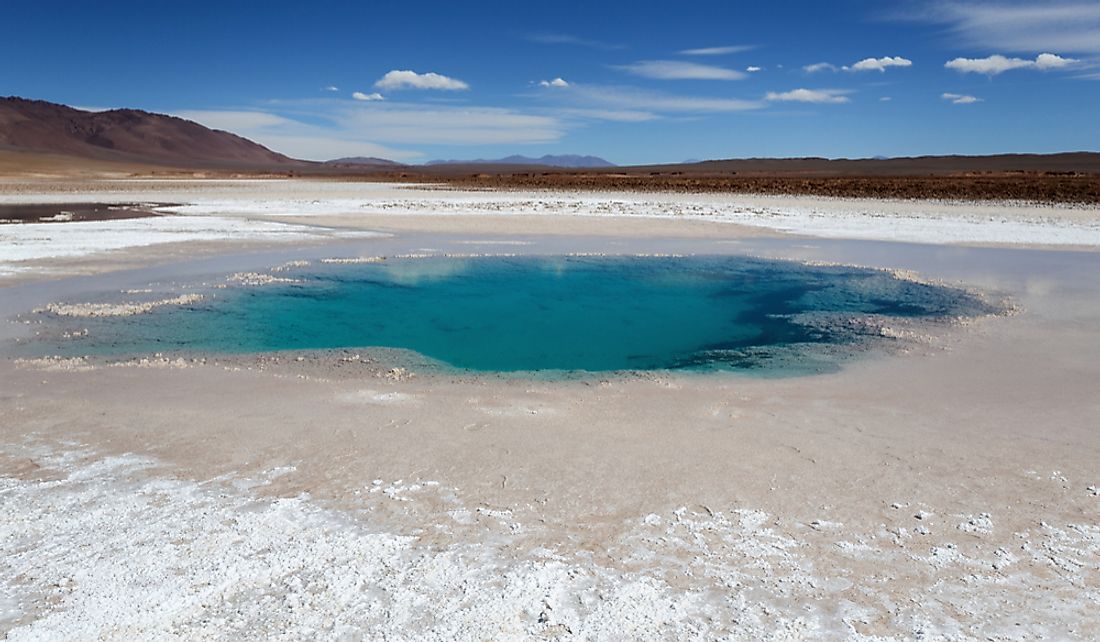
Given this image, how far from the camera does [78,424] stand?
534 cm

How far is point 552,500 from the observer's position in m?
4.22

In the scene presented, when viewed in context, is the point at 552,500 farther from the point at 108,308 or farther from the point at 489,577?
the point at 108,308

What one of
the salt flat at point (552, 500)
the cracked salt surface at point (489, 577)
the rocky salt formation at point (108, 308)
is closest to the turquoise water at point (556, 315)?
the rocky salt formation at point (108, 308)

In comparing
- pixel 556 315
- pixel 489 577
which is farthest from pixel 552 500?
pixel 556 315

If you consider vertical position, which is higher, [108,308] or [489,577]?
[108,308]

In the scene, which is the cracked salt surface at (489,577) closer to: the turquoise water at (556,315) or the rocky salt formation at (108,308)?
the turquoise water at (556,315)

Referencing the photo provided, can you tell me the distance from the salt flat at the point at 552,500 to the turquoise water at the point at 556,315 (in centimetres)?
77

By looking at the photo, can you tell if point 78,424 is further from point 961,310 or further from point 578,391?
point 961,310

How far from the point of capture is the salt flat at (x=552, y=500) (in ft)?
10.6

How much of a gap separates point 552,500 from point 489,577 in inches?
31.6

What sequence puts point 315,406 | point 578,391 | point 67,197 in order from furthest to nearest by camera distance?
point 67,197 < point 578,391 < point 315,406

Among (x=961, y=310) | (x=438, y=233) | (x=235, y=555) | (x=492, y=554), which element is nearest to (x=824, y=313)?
(x=961, y=310)

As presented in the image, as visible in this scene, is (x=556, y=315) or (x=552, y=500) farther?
(x=556, y=315)

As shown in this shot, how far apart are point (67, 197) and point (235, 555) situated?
36291 mm
